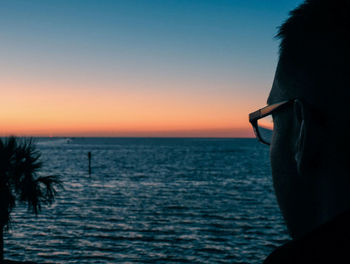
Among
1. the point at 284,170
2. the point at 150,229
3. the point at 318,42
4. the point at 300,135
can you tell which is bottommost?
the point at 150,229

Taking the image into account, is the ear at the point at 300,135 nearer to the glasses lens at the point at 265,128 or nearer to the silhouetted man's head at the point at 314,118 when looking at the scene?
the silhouetted man's head at the point at 314,118

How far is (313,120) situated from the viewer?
3.18 ft

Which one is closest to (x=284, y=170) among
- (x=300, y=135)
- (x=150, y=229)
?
(x=300, y=135)

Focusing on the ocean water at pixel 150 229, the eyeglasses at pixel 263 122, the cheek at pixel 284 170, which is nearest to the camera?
the cheek at pixel 284 170

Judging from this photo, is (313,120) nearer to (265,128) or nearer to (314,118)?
(314,118)

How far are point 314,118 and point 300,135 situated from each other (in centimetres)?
7

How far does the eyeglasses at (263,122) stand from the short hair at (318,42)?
0.51ft

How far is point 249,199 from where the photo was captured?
Answer: 119ft

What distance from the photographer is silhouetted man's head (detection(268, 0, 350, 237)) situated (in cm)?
92

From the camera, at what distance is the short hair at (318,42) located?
3.09 feet

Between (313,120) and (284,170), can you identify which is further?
(284,170)

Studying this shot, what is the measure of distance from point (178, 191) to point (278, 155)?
42.3m

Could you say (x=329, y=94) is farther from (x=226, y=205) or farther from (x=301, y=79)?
(x=226, y=205)

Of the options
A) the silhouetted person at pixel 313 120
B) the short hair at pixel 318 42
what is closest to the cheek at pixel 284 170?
the silhouetted person at pixel 313 120
